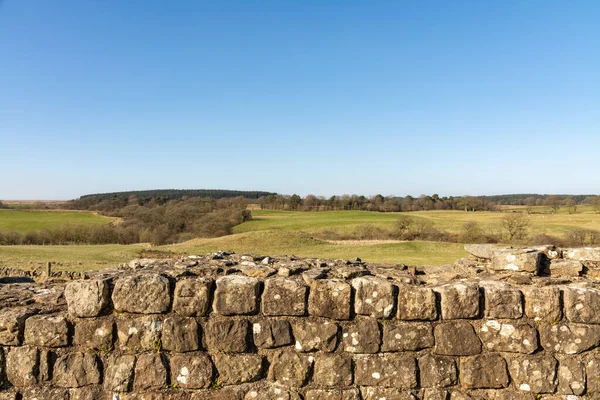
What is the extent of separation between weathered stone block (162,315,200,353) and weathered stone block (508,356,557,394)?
10.1ft

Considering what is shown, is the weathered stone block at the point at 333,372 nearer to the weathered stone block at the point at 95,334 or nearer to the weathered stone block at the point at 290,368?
the weathered stone block at the point at 290,368

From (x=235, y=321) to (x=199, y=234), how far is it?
5056cm

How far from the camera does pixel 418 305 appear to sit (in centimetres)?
381

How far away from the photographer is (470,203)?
8556 centimetres

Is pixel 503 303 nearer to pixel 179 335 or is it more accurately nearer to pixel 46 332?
pixel 179 335

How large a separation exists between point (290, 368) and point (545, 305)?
2.57 metres

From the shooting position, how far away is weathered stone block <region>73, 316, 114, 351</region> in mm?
3707

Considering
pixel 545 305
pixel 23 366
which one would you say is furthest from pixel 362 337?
pixel 23 366

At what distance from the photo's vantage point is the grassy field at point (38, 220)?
53.8m

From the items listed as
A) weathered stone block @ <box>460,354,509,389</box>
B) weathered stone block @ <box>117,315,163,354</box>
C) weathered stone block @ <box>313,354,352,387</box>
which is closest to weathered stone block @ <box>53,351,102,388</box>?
weathered stone block @ <box>117,315,163,354</box>

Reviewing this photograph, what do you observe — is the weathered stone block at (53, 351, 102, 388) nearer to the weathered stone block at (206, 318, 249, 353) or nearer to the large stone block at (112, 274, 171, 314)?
the large stone block at (112, 274, 171, 314)

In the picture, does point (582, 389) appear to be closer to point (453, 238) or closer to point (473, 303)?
point (473, 303)

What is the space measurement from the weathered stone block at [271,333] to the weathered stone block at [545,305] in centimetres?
238

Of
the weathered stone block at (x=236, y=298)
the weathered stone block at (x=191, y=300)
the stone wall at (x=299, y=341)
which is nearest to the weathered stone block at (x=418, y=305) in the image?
the stone wall at (x=299, y=341)
